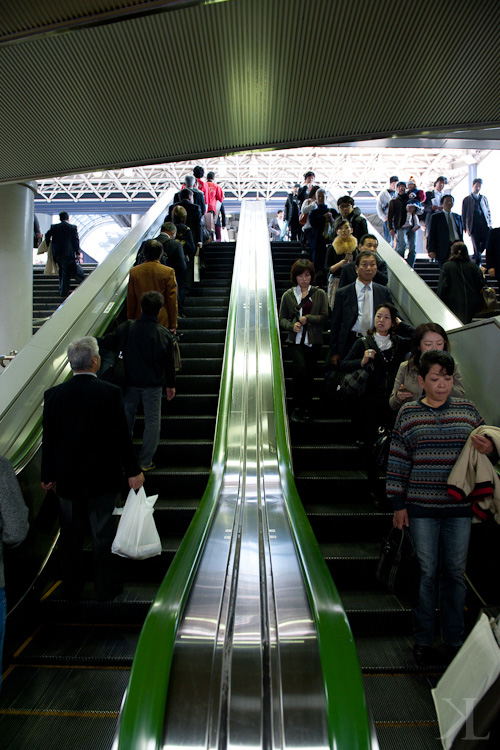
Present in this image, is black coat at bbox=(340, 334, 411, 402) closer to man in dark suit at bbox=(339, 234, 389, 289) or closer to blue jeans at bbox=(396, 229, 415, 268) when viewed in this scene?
man in dark suit at bbox=(339, 234, 389, 289)

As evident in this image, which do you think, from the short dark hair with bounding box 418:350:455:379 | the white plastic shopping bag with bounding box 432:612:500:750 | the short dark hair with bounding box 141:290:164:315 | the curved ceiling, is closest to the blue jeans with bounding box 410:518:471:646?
the white plastic shopping bag with bounding box 432:612:500:750

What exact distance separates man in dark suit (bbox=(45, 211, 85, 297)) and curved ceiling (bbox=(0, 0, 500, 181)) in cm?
671

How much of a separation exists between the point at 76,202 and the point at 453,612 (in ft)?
114

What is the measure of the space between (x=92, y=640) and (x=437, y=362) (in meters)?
2.59

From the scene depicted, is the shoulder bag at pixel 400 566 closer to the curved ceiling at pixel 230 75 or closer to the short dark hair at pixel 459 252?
the curved ceiling at pixel 230 75

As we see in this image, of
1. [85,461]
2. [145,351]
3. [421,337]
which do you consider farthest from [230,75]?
[145,351]

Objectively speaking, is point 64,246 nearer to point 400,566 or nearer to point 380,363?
point 380,363

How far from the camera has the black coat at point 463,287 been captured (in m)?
6.07

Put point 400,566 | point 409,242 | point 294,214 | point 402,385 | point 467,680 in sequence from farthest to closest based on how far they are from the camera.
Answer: point 294,214, point 409,242, point 402,385, point 400,566, point 467,680

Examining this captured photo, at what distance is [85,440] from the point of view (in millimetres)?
3154

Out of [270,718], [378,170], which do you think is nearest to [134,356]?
[270,718]

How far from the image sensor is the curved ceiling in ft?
7.13

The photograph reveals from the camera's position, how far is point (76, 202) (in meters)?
32.8

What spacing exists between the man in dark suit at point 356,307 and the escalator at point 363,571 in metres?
0.71
